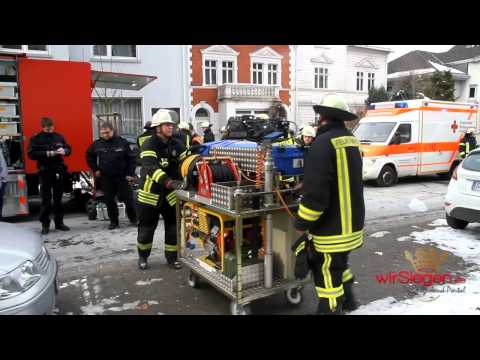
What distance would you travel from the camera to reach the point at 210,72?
2433cm

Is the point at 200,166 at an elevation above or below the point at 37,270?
above

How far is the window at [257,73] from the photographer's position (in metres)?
26.2

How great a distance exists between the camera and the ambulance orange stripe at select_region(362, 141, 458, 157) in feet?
38.9

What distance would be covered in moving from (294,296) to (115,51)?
19.0m

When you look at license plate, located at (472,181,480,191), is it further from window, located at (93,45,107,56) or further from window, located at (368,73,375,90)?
window, located at (368,73,375,90)

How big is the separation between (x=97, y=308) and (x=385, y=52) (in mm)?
32997

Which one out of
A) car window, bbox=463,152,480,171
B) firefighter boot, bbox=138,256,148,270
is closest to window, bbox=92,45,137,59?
firefighter boot, bbox=138,256,148,270

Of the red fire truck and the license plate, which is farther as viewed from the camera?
the red fire truck

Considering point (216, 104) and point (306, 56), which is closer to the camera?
point (216, 104)

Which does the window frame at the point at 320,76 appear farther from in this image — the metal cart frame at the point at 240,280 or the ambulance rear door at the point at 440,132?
the metal cart frame at the point at 240,280

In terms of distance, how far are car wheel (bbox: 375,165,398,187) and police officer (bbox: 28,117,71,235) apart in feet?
28.4

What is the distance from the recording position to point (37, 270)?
10.8ft

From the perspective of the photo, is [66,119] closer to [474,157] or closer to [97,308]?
[97,308]
